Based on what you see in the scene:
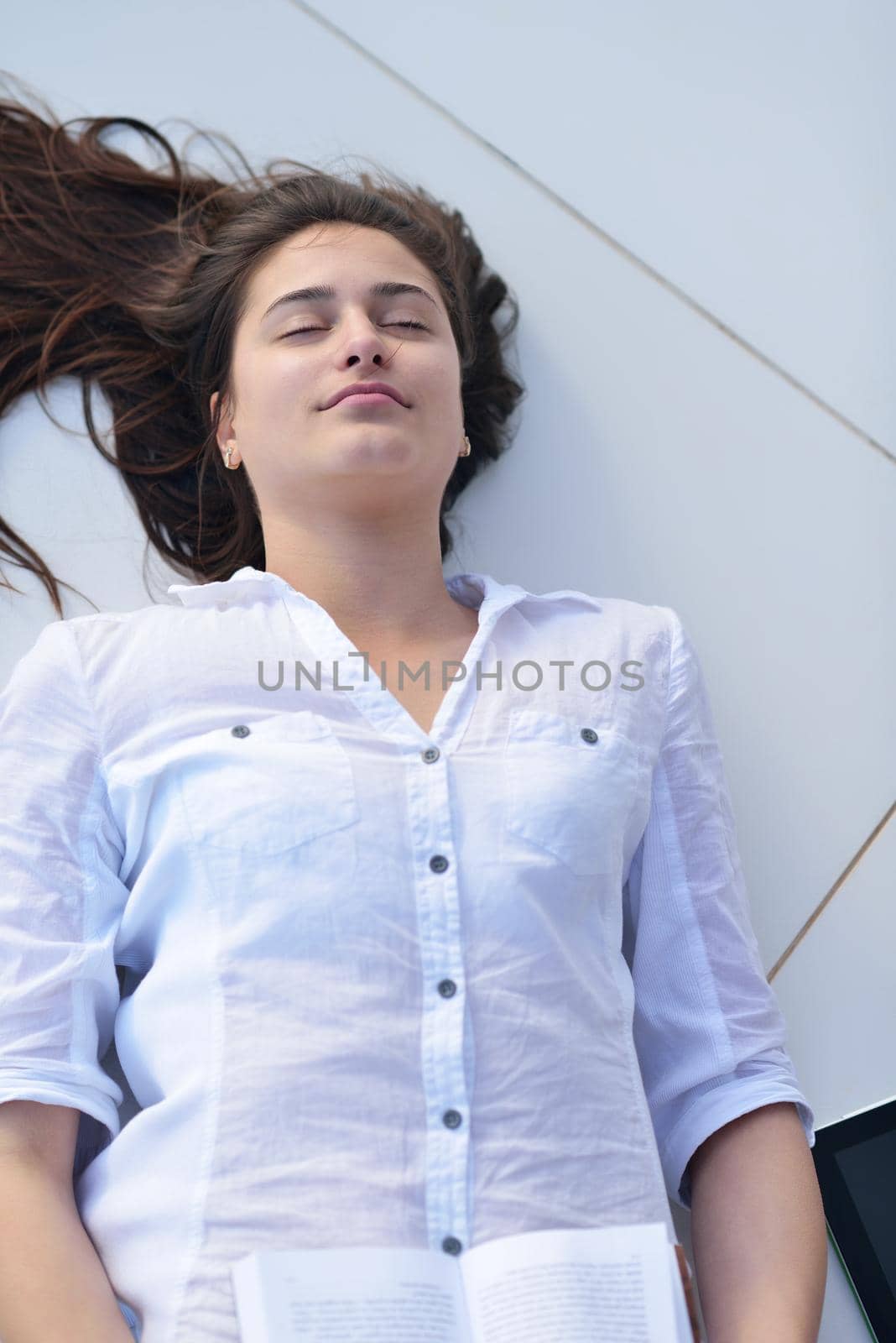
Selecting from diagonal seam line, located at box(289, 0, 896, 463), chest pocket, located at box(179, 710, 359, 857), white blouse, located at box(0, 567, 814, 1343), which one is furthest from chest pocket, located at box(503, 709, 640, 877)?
diagonal seam line, located at box(289, 0, 896, 463)

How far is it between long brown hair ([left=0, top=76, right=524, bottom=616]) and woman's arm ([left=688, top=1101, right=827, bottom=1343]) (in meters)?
0.68

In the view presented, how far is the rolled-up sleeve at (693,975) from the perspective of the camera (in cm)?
108

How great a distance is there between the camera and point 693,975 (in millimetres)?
1098

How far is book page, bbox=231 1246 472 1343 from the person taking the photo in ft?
2.69

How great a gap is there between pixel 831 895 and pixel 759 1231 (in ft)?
1.34

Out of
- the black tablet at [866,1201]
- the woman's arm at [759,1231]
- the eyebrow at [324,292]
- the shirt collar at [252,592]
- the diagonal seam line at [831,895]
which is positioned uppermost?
the eyebrow at [324,292]

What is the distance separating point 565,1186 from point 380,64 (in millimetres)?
1282

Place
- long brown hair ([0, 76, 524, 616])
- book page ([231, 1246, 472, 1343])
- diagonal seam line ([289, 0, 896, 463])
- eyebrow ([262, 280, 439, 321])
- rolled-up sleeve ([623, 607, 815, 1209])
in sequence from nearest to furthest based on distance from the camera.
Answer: book page ([231, 1246, 472, 1343]), rolled-up sleeve ([623, 607, 815, 1209]), eyebrow ([262, 280, 439, 321]), long brown hair ([0, 76, 524, 616]), diagonal seam line ([289, 0, 896, 463])

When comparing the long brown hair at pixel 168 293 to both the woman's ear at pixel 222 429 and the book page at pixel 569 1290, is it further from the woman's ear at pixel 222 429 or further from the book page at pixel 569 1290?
the book page at pixel 569 1290

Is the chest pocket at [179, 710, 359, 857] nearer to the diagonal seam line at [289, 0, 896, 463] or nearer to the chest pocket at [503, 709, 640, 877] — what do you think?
the chest pocket at [503, 709, 640, 877]

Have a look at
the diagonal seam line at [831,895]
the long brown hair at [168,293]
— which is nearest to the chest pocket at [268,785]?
the long brown hair at [168,293]

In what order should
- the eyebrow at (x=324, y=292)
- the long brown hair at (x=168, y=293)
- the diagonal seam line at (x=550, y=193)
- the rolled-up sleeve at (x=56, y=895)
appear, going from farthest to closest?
the diagonal seam line at (x=550, y=193), the long brown hair at (x=168, y=293), the eyebrow at (x=324, y=292), the rolled-up sleeve at (x=56, y=895)

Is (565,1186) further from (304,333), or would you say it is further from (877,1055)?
(304,333)

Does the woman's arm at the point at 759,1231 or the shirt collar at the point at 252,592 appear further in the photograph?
the shirt collar at the point at 252,592
